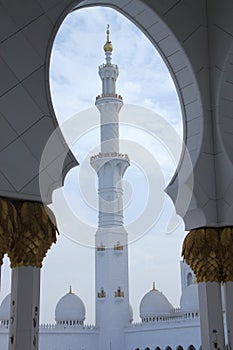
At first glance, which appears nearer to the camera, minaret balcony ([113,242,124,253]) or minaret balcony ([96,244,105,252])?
minaret balcony ([96,244,105,252])

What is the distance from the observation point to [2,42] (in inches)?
156

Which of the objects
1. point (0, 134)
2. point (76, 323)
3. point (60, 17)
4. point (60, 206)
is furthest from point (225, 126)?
point (76, 323)

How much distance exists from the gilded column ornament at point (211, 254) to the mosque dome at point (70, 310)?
1471 cm

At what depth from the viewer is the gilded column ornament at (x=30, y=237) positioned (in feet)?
Result: 12.7

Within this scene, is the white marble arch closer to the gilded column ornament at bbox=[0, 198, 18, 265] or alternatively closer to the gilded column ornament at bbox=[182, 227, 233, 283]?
the gilded column ornament at bbox=[182, 227, 233, 283]

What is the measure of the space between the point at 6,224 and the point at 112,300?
1700 centimetres

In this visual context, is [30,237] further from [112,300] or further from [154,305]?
[112,300]

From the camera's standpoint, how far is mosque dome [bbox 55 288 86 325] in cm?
1889

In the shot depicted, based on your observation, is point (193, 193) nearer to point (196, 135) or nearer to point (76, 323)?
point (196, 135)

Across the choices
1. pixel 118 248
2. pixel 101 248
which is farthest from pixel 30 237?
pixel 118 248

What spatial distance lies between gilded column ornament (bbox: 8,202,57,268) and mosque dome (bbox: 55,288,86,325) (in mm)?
15616

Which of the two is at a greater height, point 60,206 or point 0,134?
point 60,206

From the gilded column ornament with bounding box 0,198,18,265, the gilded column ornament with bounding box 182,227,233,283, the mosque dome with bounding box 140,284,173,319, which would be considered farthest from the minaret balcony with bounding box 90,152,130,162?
the gilded column ornament with bounding box 0,198,18,265

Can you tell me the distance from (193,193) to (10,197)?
1.83 m
